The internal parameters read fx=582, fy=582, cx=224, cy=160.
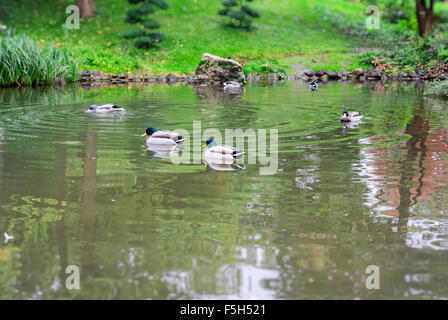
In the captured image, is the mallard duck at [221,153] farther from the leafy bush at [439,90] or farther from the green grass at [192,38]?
the green grass at [192,38]

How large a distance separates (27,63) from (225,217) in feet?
58.4

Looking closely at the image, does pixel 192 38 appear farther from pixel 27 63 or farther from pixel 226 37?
pixel 27 63

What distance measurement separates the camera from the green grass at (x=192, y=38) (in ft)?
99.3

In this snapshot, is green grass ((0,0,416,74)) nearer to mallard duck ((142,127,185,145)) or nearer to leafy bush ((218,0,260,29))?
leafy bush ((218,0,260,29))

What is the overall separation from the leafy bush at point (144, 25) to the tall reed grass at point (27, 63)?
24.9 feet

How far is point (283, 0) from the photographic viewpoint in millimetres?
43469

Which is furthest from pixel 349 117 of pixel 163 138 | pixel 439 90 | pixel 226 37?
pixel 226 37

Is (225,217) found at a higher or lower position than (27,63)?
lower

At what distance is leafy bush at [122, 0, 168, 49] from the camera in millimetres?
31312

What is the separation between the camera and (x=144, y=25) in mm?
31766

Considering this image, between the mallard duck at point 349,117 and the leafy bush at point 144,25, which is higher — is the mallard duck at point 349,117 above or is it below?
below

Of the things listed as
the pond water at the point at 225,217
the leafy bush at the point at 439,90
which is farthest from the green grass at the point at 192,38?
the pond water at the point at 225,217

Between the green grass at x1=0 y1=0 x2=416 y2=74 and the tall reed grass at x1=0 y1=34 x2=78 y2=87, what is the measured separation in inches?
151
